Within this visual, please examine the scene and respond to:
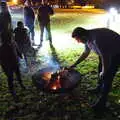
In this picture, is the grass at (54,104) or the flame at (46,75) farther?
the flame at (46,75)

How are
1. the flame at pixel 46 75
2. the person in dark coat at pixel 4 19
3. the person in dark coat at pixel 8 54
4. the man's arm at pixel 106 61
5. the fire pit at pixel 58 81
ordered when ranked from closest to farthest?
the man's arm at pixel 106 61
the fire pit at pixel 58 81
the flame at pixel 46 75
the person in dark coat at pixel 8 54
the person in dark coat at pixel 4 19

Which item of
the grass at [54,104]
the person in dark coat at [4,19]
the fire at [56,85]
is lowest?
the grass at [54,104]

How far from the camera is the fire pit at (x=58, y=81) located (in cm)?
699

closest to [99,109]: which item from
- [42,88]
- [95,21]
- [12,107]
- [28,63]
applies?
[42,88]

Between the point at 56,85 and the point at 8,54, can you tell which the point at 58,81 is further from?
the point at 8,54

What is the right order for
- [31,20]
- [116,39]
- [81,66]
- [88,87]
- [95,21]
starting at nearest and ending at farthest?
[116,39] < [88,87] < [81,66] < [31,20] < [95,21]

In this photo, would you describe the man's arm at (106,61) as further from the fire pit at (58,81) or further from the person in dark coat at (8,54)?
the person in dark coat at (8,54)

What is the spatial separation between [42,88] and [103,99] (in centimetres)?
147

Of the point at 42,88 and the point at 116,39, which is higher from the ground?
the point at 116,39

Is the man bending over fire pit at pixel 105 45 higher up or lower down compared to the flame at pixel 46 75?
higher up

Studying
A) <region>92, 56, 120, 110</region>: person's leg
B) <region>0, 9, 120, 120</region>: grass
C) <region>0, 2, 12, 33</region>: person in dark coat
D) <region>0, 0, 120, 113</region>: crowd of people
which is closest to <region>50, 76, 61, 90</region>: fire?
<region>0, 0, 120, 113</region>: crowd of people

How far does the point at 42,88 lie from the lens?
705 cm

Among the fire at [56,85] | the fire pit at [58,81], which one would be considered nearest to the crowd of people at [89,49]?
the fire pit at [58,81]

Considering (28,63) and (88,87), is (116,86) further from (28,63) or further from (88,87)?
(28,63)
